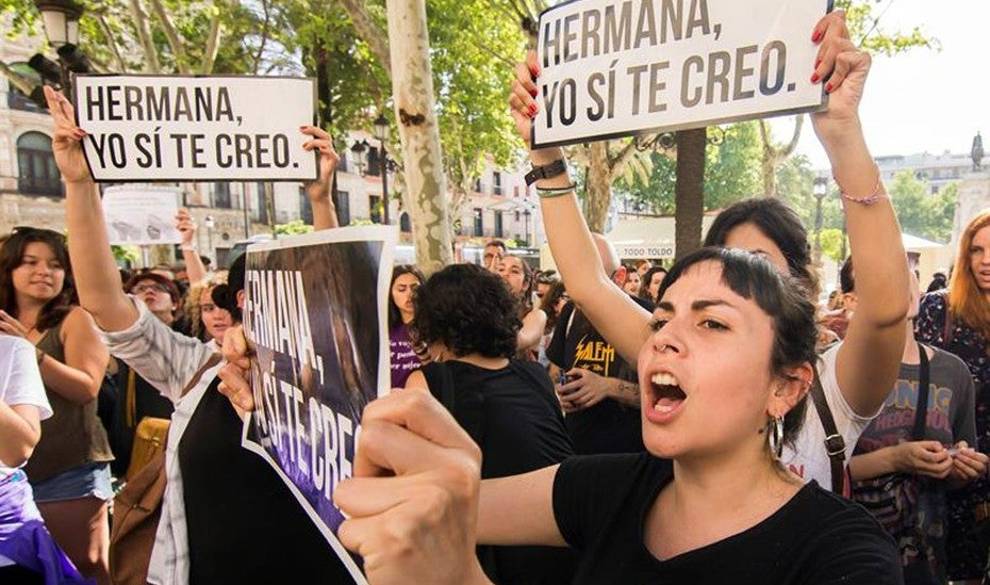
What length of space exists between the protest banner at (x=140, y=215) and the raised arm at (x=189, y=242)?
338 centimetres

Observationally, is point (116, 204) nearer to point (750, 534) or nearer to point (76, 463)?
point (76, 463)

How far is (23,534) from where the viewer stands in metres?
2.16

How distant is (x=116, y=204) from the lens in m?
8.13

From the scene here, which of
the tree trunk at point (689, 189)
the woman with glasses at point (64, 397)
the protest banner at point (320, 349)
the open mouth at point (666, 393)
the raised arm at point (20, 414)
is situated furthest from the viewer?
the tree trunk at point (689, 189)

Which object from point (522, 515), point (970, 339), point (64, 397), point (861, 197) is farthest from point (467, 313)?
point (970, 339)

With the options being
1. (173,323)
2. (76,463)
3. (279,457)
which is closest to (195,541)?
(279,457)

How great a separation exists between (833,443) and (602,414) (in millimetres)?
1469

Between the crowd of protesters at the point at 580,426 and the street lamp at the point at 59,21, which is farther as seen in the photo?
the street lamp at the point at 59,21

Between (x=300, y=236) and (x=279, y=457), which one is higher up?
(x=300, y=236)

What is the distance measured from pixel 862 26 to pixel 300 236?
1737cm

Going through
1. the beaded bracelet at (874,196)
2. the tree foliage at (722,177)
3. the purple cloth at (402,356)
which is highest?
the tree foliage at (722,177)

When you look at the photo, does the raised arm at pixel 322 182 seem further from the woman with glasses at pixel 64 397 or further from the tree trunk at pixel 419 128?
the tree trunk at pixel 419 128

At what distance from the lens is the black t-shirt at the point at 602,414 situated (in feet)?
10.1

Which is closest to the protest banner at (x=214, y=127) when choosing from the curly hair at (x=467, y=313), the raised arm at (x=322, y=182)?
the raised arm at (x=322, y=182)
